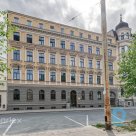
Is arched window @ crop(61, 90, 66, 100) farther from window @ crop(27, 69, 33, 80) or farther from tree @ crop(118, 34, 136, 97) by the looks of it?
tree @ crop(118, 34, 136, 97)

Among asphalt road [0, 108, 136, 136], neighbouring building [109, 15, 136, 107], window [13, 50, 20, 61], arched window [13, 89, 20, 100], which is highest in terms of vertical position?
neighbouring building [109, 15, 136, 107]

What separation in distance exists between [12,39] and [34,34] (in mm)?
4506

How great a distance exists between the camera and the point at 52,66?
4428cm

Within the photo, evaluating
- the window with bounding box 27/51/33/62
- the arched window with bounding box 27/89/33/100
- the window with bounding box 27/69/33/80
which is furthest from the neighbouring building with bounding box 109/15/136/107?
the window with bounding box 27/51/33/62

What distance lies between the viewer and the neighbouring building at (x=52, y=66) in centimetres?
4056

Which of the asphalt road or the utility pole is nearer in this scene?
the utility pole

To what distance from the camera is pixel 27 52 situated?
138 feet

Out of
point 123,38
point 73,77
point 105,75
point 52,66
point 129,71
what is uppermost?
point 123,38

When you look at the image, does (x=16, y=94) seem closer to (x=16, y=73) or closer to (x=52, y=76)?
(x=16, y=73)

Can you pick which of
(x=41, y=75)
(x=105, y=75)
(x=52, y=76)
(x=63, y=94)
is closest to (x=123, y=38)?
(x=63, y=94)

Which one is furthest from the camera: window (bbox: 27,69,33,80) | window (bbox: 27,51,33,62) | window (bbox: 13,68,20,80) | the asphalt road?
window (bbox: 27,51,33,62)

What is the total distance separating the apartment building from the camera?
1597 inches

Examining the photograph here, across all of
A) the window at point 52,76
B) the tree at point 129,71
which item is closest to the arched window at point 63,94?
the window at point 52,76

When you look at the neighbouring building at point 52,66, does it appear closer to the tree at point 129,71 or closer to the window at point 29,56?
the window at point 29,56
